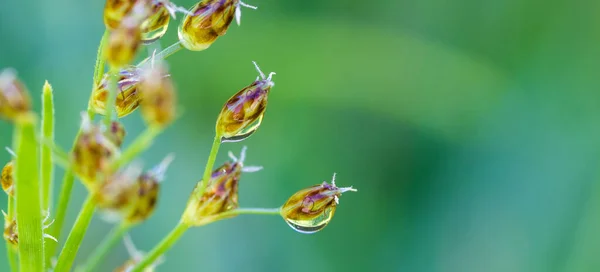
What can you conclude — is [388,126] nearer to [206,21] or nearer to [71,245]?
[206,21]

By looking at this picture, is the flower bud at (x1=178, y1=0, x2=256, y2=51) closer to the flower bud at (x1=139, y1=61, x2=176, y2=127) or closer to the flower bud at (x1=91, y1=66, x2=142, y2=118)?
the flower bud at (x1=91, y1=66, x2=142, y2=118)

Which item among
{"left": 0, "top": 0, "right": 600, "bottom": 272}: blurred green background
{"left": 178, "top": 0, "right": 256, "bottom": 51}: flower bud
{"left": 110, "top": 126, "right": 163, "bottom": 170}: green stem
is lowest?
{"left": 110, "top": 126, "right": 163, "bottom": 170}: green stem

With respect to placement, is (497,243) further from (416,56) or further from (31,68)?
(31,68)

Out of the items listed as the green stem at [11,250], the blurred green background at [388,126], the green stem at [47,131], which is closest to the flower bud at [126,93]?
the green stem at [47,131]

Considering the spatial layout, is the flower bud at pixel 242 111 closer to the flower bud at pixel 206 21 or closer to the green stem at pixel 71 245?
the flower bud at pixel 206 21

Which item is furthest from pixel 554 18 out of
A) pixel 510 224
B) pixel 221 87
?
pixel 221 87

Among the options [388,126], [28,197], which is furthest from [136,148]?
[388,126]

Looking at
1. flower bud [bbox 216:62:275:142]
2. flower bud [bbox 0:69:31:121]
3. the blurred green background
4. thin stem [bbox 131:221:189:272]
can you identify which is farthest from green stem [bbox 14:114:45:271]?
the blurred green background
